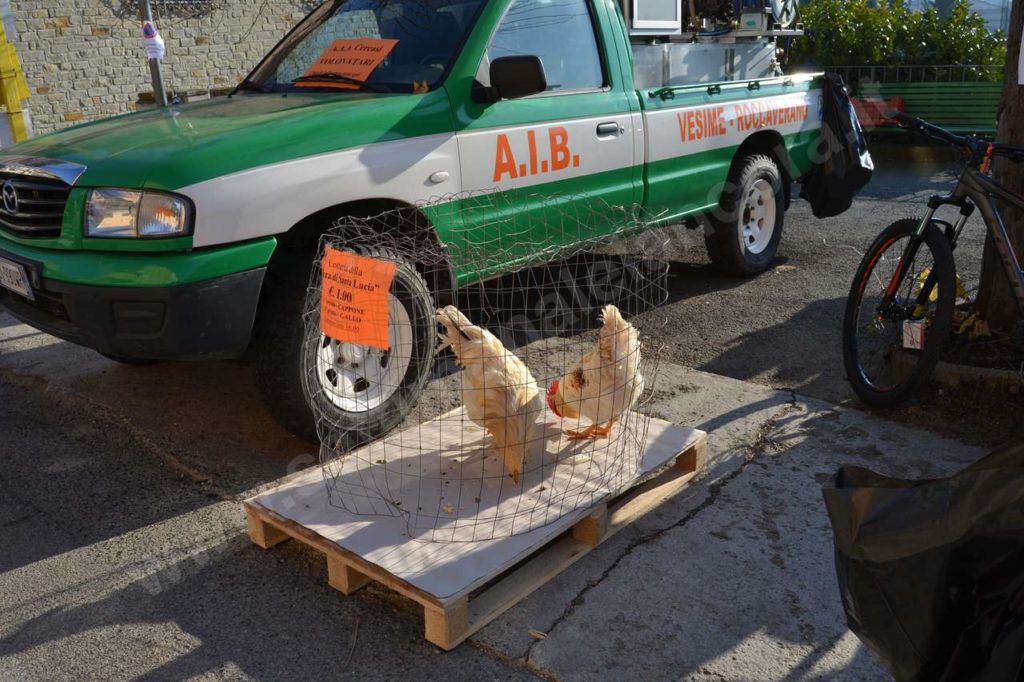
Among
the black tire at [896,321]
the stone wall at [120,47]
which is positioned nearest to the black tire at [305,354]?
the black tire at [896,321]

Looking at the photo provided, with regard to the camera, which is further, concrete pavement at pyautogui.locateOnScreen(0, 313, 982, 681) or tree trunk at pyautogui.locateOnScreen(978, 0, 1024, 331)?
tree trunk at pyautogui.locateOnScreen(978, 0, 1024, 331)

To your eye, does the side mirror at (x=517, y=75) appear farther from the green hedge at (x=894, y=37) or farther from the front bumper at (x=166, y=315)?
the green hedge at (x=894, y=37)

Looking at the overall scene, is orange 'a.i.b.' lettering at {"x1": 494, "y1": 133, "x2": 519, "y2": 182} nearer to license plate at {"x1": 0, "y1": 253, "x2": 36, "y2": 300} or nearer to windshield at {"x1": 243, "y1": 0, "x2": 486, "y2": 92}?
windshield at {"x1": 243, "y1": 0, "x2": 486, "y2": 92}

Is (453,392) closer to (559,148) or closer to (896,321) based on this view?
(559,148)

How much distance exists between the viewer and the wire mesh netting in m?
3.06

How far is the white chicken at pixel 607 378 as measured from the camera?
132 inches

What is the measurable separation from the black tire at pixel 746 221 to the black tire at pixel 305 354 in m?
3.08

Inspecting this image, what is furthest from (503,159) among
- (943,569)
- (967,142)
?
(943,569)

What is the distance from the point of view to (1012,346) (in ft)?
14.2

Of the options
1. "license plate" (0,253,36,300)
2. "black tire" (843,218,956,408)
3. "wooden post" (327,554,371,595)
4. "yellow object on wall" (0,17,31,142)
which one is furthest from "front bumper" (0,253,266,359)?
"yellow object on wall" (0,17,31,142)

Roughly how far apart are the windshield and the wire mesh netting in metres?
0.74

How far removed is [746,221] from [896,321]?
245cm

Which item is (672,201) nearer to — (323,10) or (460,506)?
(323,10)

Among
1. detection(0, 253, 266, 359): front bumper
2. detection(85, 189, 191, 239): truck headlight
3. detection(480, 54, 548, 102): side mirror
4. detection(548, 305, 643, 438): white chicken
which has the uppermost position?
detection(480, 54, 548, 102): side mirror
